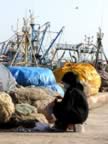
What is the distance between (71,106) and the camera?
35.4 feet

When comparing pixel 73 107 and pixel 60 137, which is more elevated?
pixel 73 107

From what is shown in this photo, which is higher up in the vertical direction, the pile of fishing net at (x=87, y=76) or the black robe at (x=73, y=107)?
the black robe at (x=73, y=107)

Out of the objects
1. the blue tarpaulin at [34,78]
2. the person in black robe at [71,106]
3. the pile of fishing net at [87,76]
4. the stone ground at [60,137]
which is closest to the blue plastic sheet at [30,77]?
the blue tarpaulin at [34,78]

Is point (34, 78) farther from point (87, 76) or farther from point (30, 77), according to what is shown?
point (87, 76)

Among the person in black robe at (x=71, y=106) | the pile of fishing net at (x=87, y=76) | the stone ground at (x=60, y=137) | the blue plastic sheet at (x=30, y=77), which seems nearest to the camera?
the stone ground at (x=60, y=137)

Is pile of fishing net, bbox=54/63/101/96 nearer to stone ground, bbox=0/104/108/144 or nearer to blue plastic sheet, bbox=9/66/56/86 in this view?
blue plastic sheet, bbox=9/66/56/86

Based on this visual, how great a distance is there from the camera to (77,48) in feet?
210

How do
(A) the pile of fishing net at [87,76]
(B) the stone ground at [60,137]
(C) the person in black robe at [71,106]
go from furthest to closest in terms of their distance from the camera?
(A) the pile of fishing net at [87,76], (C) the person in black robe at [71,106], (B) the stone ground at [60,137]

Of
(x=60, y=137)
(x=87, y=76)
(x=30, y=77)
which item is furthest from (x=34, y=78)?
(x=60, y=137)

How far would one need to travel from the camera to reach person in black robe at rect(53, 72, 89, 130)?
10742 mm

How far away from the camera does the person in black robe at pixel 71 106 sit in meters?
10.7

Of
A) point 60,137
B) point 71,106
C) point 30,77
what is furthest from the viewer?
point 30,77

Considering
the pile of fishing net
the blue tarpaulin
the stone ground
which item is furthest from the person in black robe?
the pile of fishing net

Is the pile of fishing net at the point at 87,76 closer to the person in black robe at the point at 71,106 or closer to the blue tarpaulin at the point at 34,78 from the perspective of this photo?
the blue tarpaulin at the point at 34,78
